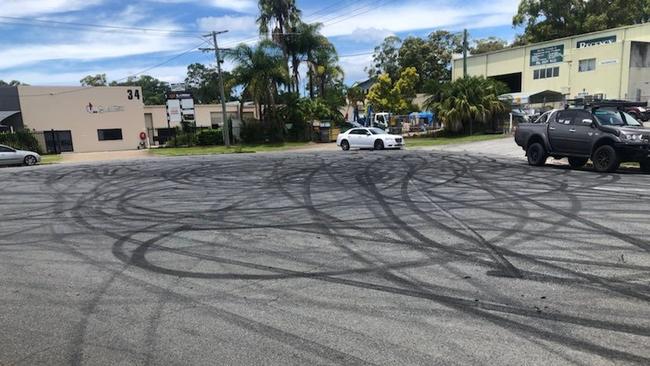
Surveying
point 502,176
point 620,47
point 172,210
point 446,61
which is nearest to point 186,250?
point 172,210

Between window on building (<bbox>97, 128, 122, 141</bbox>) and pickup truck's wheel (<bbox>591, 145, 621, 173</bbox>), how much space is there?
4307 centimetres

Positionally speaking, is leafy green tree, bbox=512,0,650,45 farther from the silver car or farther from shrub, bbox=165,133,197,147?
the silver car

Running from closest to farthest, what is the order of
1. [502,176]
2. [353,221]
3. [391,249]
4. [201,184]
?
[391,249] → [353,221] → [502,176] → [201,184]

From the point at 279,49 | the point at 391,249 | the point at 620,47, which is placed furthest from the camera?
the point at 620,47

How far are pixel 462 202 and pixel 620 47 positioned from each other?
161 ft

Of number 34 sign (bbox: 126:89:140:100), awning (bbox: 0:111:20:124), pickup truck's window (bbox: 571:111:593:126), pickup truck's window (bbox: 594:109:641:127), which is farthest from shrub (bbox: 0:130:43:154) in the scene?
pickup truck's window (bbox: 594:109:641:127)

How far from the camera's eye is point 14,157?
2933 cm

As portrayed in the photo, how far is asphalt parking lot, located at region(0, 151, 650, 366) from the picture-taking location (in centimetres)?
401

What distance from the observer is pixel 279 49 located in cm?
4306

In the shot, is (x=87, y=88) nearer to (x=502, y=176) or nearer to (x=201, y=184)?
(x=201, y=184)

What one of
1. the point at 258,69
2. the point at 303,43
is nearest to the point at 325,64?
the point at 303,43

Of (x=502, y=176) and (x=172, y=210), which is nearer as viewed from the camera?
(x=172, y=210)

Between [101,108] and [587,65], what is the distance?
48775 millimetres

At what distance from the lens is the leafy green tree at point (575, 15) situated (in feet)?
208
